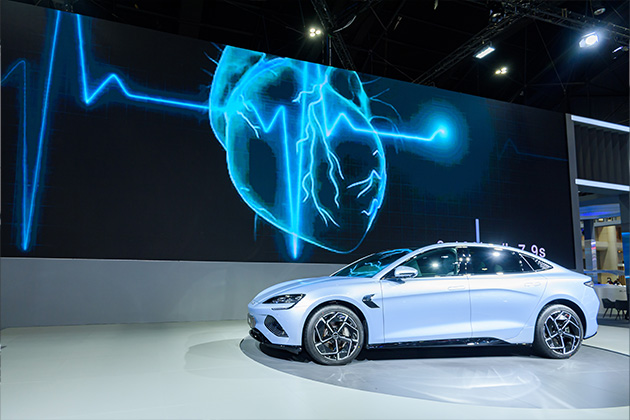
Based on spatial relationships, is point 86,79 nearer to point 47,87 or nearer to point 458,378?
point 47,87

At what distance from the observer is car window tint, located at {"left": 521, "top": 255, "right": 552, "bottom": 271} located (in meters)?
5.31

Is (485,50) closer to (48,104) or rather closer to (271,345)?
(48,104)

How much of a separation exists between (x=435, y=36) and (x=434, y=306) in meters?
11.5

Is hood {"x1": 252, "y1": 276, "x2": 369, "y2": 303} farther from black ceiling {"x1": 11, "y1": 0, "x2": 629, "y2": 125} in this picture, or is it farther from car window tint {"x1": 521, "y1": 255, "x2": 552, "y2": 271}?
black ceiling {"x1": 11, "y1": 0, "x2": 629, "y2": 125}

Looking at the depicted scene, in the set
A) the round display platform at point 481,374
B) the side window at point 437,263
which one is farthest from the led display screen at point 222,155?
the side window at point 437,263

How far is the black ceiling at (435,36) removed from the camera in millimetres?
11484

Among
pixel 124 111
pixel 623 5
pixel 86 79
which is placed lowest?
pixel 124 111

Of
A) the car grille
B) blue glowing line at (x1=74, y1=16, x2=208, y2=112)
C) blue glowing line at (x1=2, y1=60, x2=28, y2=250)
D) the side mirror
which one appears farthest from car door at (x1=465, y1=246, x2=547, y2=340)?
blue glowing line at (x1=2, y1=60, x2=28, y2=250)

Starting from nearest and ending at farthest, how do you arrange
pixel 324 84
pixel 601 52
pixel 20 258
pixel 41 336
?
pixel 41 336
pixel 20 258
pixel 324 84
pixel 601 52

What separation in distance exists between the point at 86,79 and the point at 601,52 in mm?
17046

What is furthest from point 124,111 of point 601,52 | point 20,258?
point 601,52

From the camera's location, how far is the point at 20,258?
6922mm

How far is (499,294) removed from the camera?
4.91 m

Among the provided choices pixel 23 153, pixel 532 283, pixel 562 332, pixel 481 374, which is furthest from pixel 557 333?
pixel 23 153
